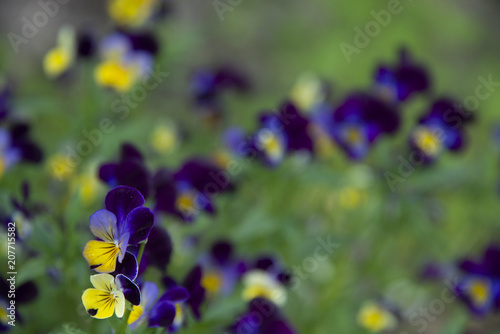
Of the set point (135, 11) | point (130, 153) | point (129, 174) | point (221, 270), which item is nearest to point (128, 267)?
point (129, 174)

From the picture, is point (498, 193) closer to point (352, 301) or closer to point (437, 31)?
point (352, 301)

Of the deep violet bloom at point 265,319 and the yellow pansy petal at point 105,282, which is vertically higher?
the yellow pansy petal at point 105,282

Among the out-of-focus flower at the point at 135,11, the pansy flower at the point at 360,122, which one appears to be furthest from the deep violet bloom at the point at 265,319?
the out-of-focus flower at the point at 135,11

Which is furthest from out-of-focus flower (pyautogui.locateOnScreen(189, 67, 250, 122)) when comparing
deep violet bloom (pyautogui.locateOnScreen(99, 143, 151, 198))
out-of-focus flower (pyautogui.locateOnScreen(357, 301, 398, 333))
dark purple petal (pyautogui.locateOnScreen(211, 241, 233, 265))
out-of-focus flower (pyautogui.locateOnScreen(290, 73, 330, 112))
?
deep violet bloom (pyautogui.locateOnScreen(99, 143, 151, 198))

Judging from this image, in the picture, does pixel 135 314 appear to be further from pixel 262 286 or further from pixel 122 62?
pixel 122 62

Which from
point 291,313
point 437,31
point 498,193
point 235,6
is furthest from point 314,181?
point 437,31

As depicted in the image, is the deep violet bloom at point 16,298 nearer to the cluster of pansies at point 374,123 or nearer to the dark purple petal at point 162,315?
the dark purple petal at point 162,315
